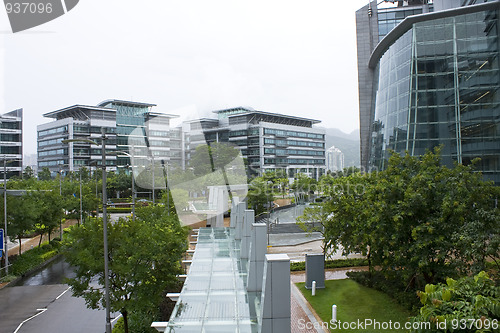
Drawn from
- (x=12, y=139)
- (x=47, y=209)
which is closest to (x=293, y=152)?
(x=12, y=139)

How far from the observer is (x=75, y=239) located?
14.7 metres

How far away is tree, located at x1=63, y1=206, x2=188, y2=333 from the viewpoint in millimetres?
13250

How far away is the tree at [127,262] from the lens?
13.2 metres

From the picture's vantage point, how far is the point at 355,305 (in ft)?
55.2

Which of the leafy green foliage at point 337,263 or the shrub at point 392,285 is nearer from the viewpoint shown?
the shrub at point 392,285

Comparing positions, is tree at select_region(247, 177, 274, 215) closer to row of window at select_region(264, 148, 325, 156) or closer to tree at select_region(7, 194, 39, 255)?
tree at select_region(7, 194, 39, 255)

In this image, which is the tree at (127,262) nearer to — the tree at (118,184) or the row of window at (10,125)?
the tree at (118,184)

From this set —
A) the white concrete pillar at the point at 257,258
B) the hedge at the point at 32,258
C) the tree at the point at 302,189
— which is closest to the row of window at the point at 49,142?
the tree at the point at 302,189

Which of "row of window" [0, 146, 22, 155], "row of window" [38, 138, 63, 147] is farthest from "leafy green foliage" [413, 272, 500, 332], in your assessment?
"row of window" [38, 138, 63, 147]

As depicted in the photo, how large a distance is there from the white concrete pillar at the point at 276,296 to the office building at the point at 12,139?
83.0m

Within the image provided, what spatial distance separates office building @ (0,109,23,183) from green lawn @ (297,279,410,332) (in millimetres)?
76029

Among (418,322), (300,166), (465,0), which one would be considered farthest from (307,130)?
(418,322)

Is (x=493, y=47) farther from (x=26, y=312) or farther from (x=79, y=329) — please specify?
(x=26, y=312)

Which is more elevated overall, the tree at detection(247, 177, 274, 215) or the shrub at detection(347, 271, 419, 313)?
the tree at detection(247, 177, 274, 215)
